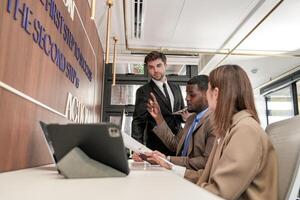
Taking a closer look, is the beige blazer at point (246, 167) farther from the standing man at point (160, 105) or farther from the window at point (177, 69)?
the window at point (177, 69)

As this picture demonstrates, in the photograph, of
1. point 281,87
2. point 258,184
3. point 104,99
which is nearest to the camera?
point 258,184

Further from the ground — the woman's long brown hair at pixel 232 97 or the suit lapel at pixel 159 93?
the suit lapel at pixel 159 93

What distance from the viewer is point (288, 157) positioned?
3.38 feet

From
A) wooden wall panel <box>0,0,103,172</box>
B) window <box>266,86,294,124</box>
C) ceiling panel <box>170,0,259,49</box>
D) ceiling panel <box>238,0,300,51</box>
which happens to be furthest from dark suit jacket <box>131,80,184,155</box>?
window <box>266,86,294,124</box>

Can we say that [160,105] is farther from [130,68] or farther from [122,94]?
[130,68]

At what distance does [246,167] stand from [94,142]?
1.88 feet

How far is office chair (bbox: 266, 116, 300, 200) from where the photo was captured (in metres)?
0.96

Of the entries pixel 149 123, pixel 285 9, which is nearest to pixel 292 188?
pixel 149 123

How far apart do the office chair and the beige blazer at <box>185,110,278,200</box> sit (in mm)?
28

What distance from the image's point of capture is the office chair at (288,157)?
3.16 ft

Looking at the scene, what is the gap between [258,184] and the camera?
3.52 feet

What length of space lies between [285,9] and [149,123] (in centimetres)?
214

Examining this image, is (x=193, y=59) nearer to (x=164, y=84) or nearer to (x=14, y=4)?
(x=164, y=84)

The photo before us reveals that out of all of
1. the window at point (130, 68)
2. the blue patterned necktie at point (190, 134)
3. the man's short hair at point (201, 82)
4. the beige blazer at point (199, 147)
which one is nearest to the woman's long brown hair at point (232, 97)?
the beige blazer at point (199, 147)
